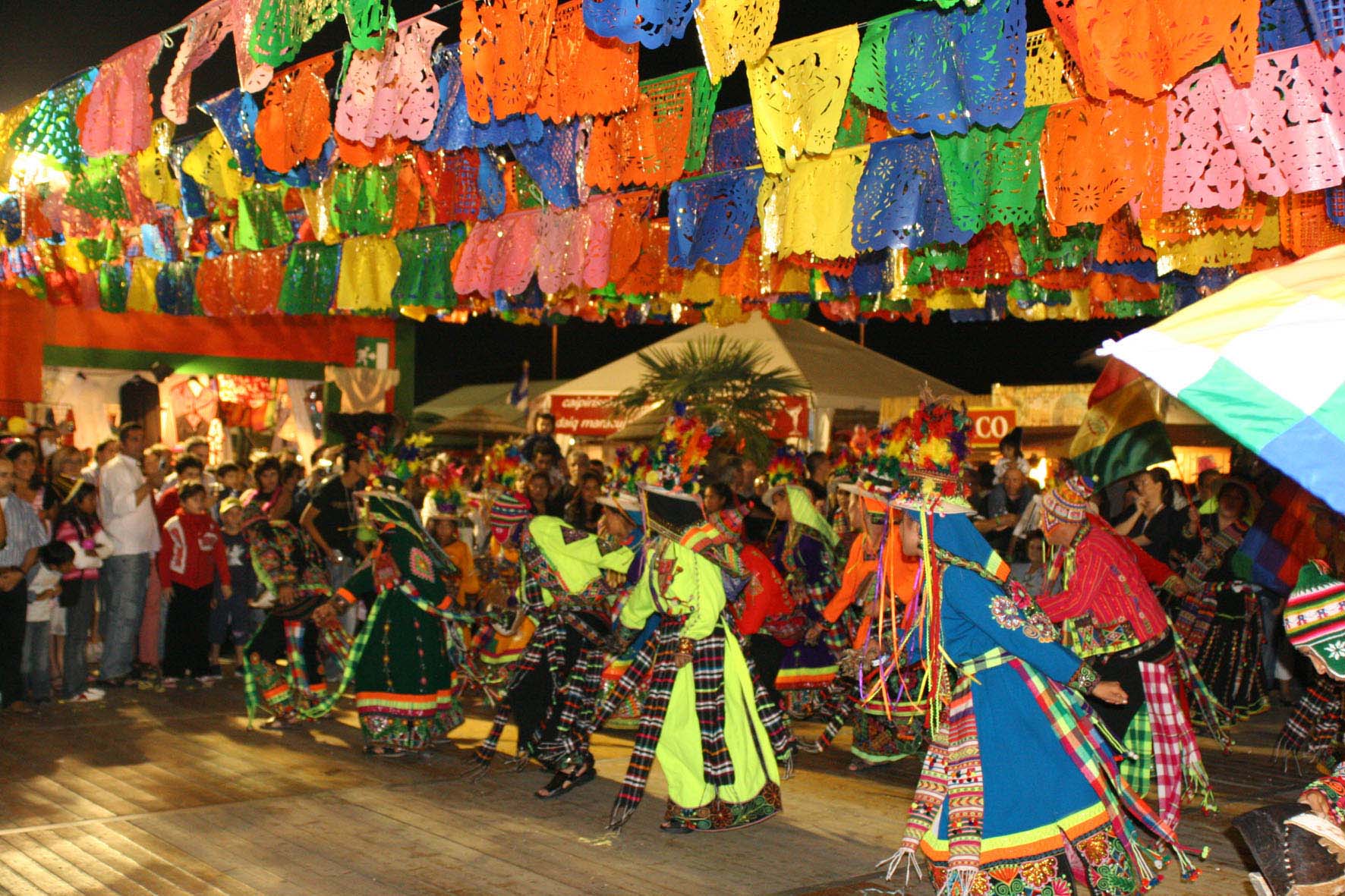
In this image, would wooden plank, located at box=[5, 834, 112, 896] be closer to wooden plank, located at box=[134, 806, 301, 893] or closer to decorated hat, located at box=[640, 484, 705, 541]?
wooden plank, located at box=[134, 806, 301, 893]

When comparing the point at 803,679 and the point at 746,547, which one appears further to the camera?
the point at 803,679

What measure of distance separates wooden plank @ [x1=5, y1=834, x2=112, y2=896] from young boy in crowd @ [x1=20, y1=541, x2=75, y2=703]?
3377 millimetres

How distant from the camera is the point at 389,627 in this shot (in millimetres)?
7828

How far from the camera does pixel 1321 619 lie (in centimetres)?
361

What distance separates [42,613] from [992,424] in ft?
38.6

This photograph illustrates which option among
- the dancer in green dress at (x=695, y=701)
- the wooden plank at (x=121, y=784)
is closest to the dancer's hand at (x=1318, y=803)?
the dancer in green dress at (x=695, y=701)

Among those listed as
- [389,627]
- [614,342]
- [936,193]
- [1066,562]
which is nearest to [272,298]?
[389,627]

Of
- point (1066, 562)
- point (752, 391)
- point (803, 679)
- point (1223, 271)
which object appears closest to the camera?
point (1066, 562)

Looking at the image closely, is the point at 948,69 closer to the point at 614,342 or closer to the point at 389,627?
the point at 389,627

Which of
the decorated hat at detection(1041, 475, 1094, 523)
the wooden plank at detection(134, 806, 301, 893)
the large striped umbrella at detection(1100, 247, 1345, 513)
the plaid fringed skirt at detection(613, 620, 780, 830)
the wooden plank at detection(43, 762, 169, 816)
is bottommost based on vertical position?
the wooden plank at detection(43, 762, 169, 816)

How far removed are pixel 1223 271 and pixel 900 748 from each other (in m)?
4.63

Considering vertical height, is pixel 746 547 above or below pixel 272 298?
Result: below

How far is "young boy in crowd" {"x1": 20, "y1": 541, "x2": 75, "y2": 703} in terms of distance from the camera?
8938 mm

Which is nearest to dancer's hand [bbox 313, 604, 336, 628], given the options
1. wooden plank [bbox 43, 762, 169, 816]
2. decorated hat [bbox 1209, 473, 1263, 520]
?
wooden plank [bbox 43, 762, 169, 816]
